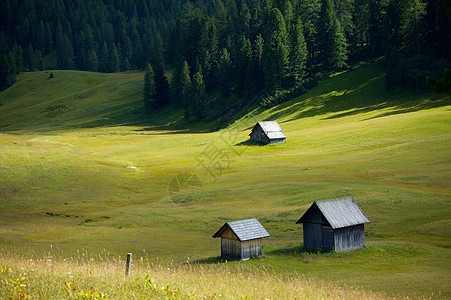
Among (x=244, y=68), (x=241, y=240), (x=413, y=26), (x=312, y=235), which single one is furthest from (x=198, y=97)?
(x=241, y=240)

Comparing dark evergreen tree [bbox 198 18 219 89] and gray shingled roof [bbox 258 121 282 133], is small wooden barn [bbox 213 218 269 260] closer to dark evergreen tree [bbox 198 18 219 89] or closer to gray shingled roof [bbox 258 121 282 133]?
gray shingled roof [bbox 258 121 282 133]

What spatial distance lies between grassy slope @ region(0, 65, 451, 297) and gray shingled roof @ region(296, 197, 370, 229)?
2182 millimetres

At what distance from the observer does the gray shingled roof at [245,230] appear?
106 ft

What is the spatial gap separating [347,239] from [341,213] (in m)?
2.10

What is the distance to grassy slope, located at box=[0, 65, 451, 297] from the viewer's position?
106 feet

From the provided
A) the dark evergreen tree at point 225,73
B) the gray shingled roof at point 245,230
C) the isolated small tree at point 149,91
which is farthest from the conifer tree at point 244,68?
the gray shingled roof at point 245,230

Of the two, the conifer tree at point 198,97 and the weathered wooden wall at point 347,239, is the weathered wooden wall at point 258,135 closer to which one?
the conifer tree at point 198,97

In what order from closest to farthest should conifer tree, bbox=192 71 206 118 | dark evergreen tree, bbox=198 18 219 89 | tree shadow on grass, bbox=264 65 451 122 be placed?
tree shadow on grass, bbox=264 65 451 122, conifer tree, bbox=192 71 206 118, dark evergreen tree, bbox=198 18 219 89

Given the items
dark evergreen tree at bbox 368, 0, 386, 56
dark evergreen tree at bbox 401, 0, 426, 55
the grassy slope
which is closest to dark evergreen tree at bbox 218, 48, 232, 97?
the grassy slope

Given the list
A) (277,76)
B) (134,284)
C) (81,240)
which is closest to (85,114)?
(277,76)

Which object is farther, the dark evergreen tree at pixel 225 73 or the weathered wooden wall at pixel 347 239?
the dark evergreen tree at pixel 225 73

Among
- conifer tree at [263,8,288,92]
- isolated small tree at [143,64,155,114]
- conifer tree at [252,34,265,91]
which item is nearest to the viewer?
conifer tree at [263,8,288,92]

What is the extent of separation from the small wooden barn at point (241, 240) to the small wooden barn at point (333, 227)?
4.12m

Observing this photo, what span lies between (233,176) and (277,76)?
218 feet
